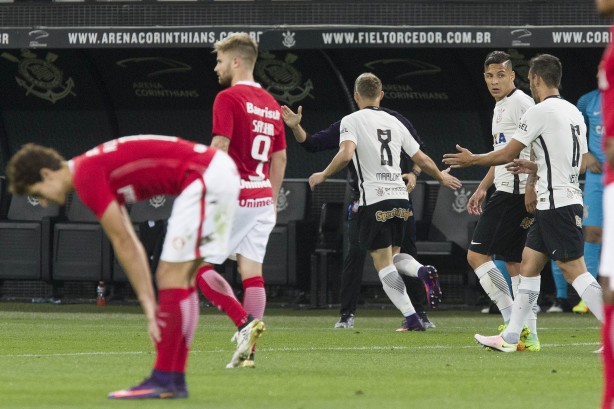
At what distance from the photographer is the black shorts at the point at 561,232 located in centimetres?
1068

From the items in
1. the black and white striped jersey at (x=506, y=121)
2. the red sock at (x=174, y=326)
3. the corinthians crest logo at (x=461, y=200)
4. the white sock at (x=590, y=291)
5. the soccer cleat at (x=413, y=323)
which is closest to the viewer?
the red sock at (x=174, y=326)

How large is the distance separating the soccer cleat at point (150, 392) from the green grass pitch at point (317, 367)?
7 centimetres

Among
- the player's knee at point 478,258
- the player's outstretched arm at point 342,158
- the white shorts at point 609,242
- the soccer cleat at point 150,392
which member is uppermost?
the player's outstretched arm at point 342,158

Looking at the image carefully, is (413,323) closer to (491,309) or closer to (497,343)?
(497,343)

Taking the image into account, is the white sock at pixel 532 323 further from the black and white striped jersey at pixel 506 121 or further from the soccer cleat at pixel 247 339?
the soccer cleat at pixel 247 339

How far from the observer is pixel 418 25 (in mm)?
18156

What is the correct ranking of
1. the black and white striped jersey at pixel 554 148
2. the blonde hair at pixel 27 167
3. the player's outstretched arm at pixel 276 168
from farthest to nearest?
1. the black and white striped jersey at pixel 554 148
2. the player's outstretched arm at pixel 276 168
3. the blonde hair at pixel 27 167

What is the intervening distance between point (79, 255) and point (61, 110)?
224cm

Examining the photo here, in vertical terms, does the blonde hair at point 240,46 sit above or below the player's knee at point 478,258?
above

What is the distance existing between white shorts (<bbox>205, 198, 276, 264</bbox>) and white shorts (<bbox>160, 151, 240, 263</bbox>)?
2.21 meters

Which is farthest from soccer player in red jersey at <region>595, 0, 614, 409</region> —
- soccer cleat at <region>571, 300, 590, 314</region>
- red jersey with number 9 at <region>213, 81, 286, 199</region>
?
soccer cleat at <region>571, 300, 590, 314</region>

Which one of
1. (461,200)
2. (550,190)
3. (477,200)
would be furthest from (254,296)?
(461,200)

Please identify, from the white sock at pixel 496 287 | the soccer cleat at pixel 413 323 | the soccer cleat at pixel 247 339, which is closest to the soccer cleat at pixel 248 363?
the soccer cleat at pixel 247 339

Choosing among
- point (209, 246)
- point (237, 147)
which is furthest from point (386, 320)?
point (209, 246)
